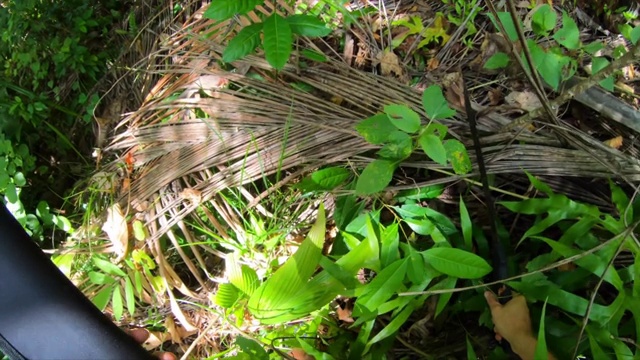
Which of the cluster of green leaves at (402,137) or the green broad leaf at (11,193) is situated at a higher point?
the green broad leaf at (11,193)

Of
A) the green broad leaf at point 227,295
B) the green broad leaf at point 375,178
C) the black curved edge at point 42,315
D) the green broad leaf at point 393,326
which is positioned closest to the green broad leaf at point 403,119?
the green broad leaf at point 375,178

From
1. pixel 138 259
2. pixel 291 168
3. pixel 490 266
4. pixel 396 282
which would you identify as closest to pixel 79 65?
pixel 138 259

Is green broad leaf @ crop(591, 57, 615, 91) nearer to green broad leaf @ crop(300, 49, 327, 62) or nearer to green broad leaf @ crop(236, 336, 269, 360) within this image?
green broad leaf @ crop(300, 49, 327, 62)

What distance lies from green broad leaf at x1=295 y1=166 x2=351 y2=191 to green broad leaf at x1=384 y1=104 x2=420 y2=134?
234mm

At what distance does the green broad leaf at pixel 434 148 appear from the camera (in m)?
1.09

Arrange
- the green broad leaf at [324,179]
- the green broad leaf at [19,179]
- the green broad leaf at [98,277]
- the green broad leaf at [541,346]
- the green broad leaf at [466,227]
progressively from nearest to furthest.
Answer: the green broad leaf at [541,346]
the green broad leaf at [466,227]
the green broad leaf at [324,179]
the green broad leaf at [98,277]
the green broad leaf at [19,179]

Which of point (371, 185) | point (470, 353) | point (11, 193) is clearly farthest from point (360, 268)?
point (11, 193)

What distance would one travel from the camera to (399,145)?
1.17 meters

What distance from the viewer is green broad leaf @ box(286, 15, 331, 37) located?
1.19 meters

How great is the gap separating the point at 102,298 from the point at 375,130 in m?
0.92

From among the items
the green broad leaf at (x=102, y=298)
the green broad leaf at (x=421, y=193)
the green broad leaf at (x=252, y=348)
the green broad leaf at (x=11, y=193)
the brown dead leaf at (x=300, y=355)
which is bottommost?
the brown dead leaf at (x=300, y=355)

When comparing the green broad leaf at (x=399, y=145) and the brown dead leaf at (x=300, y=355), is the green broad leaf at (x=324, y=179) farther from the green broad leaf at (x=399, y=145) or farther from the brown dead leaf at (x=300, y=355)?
the brown dead leaf at (x=300, y=355)

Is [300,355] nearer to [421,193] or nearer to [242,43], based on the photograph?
[421,193]

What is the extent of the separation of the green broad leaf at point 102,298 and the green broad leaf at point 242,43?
2.54 ft
